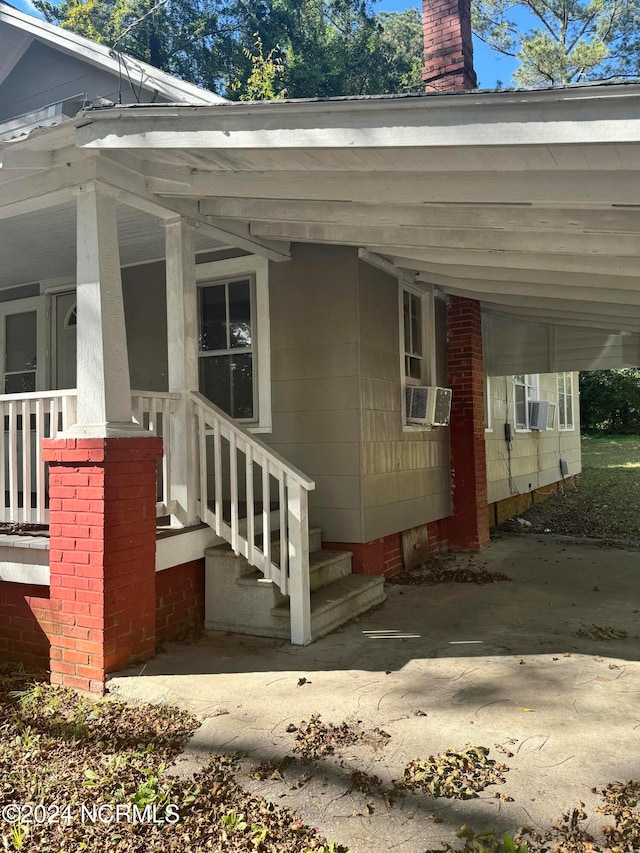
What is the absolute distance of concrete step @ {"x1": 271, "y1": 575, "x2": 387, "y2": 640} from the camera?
15.0 ft

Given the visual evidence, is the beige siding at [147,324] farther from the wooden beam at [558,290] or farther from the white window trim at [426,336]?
the wooden beam at [558,290]

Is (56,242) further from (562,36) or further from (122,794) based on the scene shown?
(562,36)

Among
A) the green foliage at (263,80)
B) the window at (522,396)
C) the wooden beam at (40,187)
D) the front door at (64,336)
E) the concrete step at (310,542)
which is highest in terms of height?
the green foliage at (263,80)

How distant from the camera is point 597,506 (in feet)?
40.9

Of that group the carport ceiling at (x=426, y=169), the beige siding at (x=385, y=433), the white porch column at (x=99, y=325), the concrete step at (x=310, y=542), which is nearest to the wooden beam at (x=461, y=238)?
the carport ceiling at (x=426, y=169)

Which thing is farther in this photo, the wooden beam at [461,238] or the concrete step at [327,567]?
the concrete step at [327,567]

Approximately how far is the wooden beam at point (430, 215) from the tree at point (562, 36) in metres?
21.2

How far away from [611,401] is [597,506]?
14902 millimetres

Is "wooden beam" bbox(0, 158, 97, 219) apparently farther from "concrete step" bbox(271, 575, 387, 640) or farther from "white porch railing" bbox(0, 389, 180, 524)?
"concrete step" bbox(271, 575, 387, 640)

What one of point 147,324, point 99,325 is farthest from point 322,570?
point 147,324

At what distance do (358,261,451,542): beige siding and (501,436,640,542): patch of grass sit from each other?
146 inches

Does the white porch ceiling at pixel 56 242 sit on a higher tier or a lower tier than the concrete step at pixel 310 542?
higher

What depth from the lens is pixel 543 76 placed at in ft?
77.6

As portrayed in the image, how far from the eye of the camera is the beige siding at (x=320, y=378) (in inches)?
229
